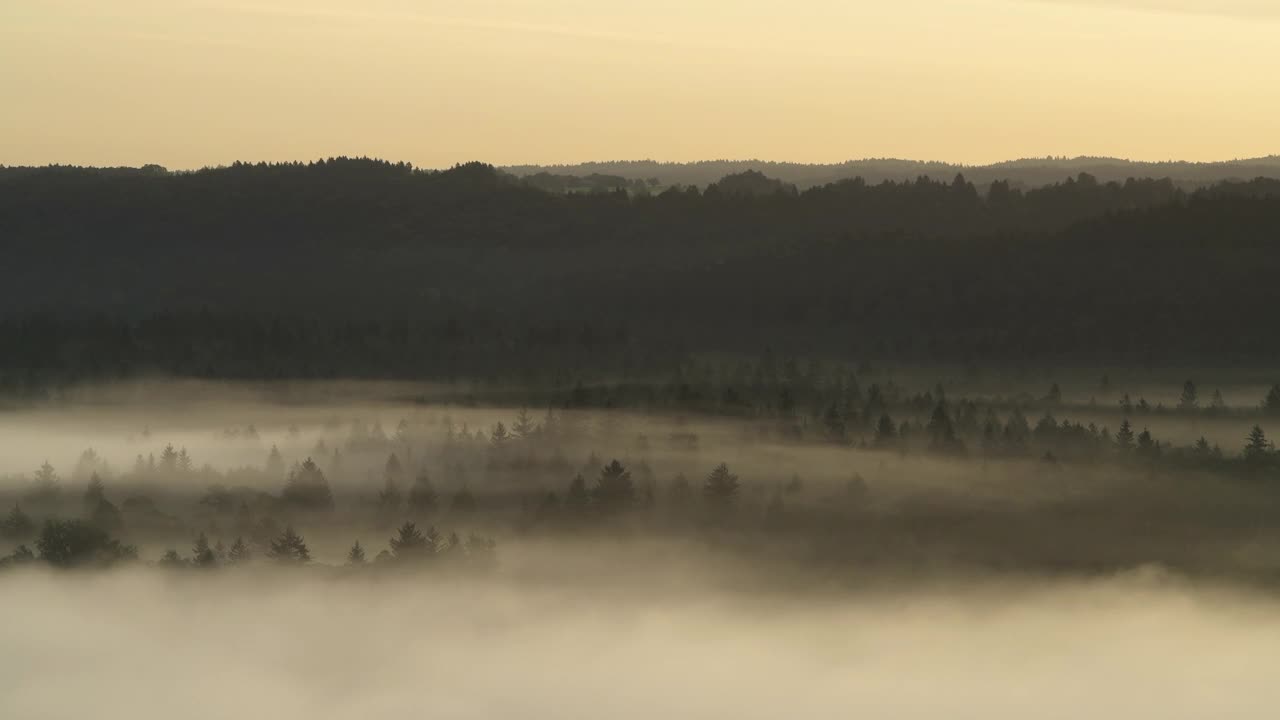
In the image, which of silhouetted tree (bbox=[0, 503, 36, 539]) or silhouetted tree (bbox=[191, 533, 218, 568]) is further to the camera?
silhouetted tree (bbox=[0, 503, 36, 539])

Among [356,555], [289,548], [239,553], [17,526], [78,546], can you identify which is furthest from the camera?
[17,526]

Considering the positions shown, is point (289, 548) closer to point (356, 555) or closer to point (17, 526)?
point (356, 555)

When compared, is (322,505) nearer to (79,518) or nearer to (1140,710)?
(79,518)

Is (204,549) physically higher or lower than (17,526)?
lower

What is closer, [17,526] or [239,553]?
[239,553]

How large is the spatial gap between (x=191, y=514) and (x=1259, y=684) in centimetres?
12149

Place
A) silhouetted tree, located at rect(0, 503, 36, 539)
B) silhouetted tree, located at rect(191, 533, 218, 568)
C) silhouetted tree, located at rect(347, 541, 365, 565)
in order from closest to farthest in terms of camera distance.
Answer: silhouetted tree, located at rect(347, 541, 365, 565)
silhouetted tree, located at rect(191, 533, 218, 568)
silhouetted tree, located at rect(0, 503, 36, 539)

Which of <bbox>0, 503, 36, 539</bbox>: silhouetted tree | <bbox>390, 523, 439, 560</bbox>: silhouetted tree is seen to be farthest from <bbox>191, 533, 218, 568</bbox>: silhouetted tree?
<bbox>390, 523, 439, 560</bbox>: silhouetted tree

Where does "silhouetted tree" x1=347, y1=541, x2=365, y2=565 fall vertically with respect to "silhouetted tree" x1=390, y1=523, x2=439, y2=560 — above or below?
below

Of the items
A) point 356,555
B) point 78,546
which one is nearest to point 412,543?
point 356,555

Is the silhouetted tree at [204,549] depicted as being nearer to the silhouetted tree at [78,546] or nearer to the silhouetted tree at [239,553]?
the silhouetted tree at [239,553]

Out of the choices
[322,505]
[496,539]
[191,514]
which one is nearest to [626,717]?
[496,539]

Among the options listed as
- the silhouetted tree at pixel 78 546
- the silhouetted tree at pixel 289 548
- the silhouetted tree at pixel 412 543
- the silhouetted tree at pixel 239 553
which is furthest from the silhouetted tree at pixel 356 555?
the silhouetted tree at pixel 78 546

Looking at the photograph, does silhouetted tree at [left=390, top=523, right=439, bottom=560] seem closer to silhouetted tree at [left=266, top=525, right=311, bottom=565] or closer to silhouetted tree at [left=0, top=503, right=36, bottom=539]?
silhouetted tree at [left=266, top=525, right=311, bottom=565]
